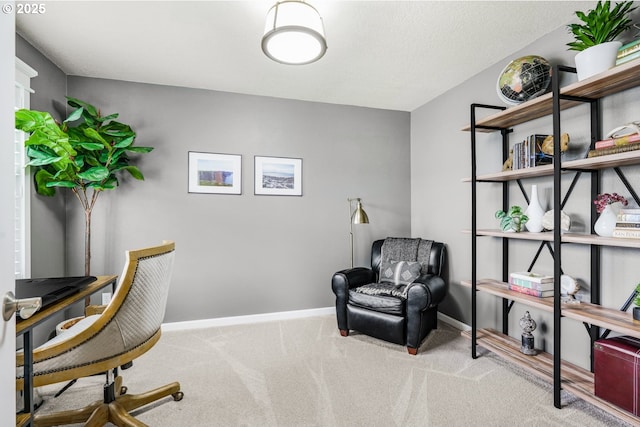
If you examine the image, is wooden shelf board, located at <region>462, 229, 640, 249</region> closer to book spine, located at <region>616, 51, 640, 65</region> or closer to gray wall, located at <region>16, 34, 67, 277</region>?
book spine, located at <region>616, 51, 640, 65</region>

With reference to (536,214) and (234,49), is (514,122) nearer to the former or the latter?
(536,214)

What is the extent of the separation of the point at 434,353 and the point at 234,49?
3.00m

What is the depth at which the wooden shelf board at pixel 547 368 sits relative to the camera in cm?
174

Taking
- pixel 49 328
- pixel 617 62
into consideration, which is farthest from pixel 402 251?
pixel 49 328

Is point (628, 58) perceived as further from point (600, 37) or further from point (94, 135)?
point (94, 135)

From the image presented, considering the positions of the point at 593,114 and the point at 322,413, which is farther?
the point at 593,114

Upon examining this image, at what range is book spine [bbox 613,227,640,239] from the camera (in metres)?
1.71

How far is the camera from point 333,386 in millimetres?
2191

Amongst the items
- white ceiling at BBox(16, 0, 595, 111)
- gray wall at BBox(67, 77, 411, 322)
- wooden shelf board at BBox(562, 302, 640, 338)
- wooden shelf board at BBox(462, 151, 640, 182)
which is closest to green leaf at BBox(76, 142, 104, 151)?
gray wall at BBox(67, 77, 411, 322)

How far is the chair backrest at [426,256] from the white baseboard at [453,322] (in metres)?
0.53

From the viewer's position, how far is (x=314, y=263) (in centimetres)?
375

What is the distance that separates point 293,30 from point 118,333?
179 cm

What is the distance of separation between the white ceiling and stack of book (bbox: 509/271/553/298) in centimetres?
180

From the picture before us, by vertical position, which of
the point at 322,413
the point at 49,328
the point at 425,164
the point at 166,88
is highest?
the point at 166,88
